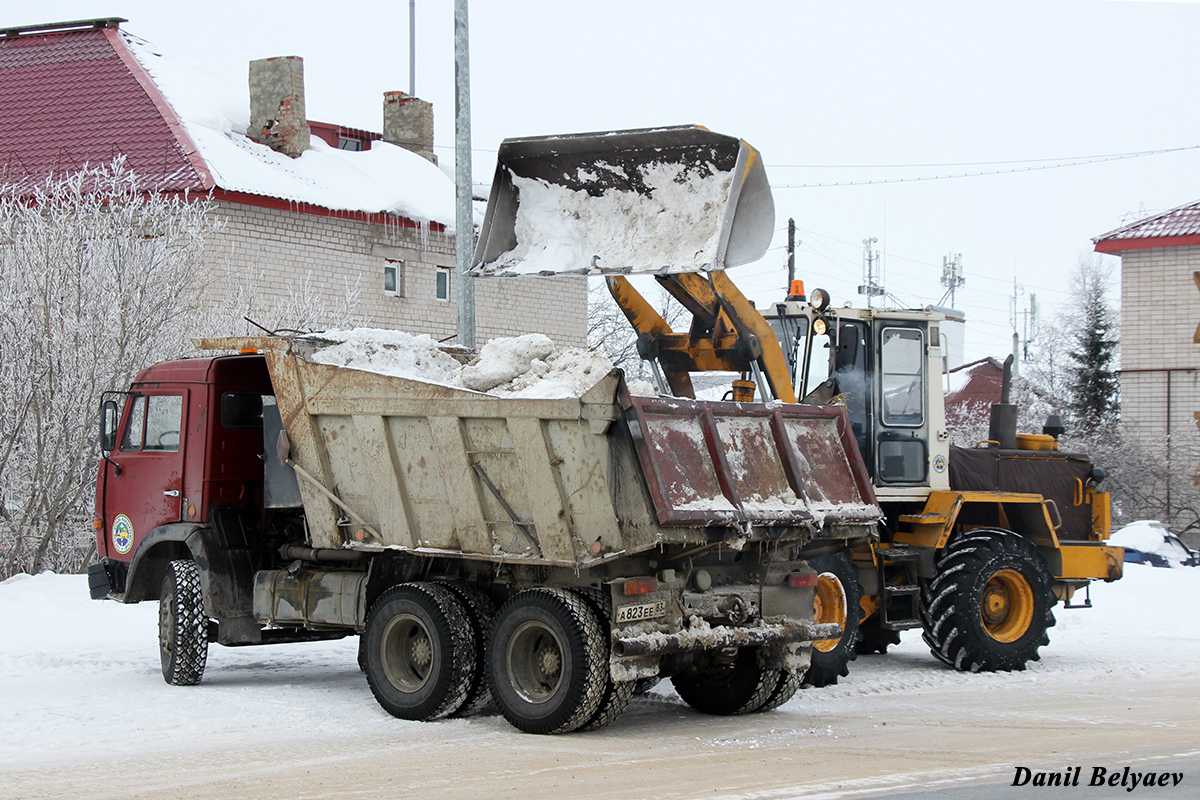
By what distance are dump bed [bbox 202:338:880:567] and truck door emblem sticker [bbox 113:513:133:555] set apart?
2.13m

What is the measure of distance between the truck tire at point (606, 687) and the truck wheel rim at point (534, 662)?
31cm

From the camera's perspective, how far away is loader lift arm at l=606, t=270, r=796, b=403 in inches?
409

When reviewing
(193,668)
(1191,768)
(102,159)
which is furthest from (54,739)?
(102,159)

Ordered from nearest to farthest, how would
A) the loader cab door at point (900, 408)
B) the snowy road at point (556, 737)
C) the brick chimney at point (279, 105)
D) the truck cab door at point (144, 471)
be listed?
the snowy road at point (556, 737) → the truck cab door at point (144, 471) → the loader cab door at point (900, 408) → the brick chimney at point (279, 105)

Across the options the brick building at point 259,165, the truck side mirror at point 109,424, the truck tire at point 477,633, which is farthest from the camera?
the brick building at point 259,165

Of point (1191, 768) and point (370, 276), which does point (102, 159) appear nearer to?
point (370, 276)

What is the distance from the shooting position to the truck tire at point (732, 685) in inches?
377

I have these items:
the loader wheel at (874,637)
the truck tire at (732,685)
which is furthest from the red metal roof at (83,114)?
the truck tire at (732,685)

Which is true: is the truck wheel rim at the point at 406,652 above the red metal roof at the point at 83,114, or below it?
below

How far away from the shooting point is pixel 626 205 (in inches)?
410

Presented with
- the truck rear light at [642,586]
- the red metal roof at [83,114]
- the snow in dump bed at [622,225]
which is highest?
the red metal roof at [83,114]

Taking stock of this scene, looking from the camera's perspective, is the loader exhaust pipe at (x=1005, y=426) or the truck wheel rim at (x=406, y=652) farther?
the loader exhaust pipe at (x=1005, y=426)

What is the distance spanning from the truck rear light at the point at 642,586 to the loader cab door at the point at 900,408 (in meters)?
4.09

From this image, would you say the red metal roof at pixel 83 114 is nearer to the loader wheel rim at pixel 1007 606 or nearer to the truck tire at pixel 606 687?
the loader wheel rim at pixel 1007 606
